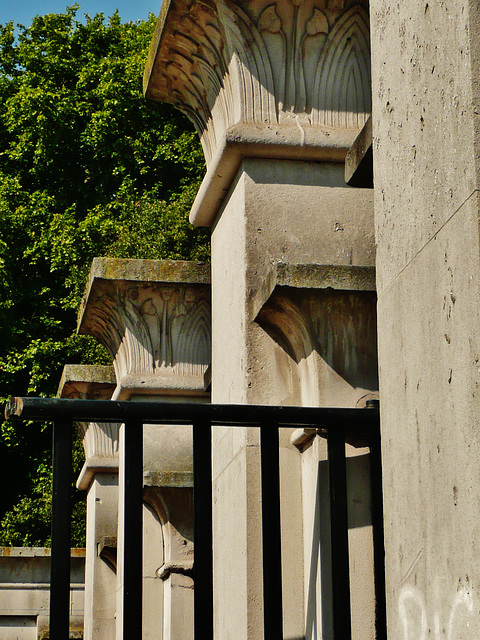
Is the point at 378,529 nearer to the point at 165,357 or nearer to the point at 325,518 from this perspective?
the point at 325,518

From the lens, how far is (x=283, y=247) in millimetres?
4559

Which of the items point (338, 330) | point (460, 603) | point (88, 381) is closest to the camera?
point (460, 603)

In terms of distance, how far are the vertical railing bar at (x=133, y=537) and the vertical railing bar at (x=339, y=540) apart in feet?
2.07

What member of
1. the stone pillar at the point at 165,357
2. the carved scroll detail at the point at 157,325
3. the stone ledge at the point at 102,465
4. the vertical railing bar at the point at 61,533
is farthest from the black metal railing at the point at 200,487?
the stone ledge at the point at 102,465

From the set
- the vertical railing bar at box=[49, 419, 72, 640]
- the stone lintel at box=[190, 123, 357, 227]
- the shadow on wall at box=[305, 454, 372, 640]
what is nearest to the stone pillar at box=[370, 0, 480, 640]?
the vertical railing bar at box=[49, 419, 72, 640]

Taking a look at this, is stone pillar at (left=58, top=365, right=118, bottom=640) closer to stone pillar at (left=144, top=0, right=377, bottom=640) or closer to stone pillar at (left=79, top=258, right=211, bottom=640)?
stone pillar at (left=79, top=258, right=211, bottom=640)

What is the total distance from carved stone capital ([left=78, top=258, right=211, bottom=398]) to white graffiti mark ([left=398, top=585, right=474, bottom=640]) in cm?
507

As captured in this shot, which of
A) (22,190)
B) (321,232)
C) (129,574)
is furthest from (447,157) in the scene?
(22,190)

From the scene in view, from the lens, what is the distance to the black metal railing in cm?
320

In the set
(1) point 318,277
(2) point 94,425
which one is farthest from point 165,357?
(1) point 318,277

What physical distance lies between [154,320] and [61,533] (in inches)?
181

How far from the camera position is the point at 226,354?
16.0 ft

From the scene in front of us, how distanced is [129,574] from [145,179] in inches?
788

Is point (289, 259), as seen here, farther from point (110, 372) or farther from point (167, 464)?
point (110, 372)
